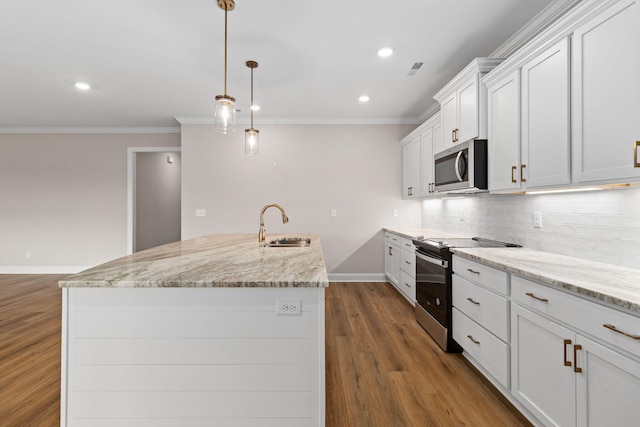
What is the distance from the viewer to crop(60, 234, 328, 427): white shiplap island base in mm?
1285

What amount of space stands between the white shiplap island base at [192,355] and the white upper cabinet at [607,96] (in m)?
1.45

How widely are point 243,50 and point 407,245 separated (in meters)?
2.65

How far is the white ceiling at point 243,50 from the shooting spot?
7.33ft

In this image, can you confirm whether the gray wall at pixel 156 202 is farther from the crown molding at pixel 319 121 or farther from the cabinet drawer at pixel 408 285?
the cabinet drawer at pixel 408 285

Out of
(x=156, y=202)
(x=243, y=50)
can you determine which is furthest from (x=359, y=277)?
(x=156, y=202)

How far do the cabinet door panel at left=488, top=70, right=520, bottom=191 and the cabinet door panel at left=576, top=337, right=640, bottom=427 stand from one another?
1.22 metres

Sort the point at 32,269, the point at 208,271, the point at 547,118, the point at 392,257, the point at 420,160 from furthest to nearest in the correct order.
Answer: the point at 32,269 → the point at 392,257 → the point at 420,160 → the point at 547,118 → the point at 208,271

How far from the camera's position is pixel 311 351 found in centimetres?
130

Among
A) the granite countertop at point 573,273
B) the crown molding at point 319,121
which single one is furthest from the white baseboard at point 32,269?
the granite countertop at point 573,273

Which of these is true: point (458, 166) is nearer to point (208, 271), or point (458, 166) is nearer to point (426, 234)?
point (426, 234)

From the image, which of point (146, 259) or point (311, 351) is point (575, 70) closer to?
point (311, 351)

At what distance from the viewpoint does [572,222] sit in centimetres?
205

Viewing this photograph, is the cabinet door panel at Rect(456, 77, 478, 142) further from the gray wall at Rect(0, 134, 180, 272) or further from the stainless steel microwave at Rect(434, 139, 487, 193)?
the gray wall at Rect(0, 134, 180, 272)

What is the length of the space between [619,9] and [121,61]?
3657mm
